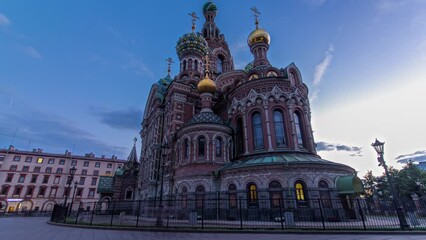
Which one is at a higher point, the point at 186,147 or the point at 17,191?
the point at 186,147

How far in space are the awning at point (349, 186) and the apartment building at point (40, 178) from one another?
49.4 m

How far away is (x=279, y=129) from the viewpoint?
866 inches

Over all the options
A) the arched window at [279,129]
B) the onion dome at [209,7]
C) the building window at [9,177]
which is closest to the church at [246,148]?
the arched window at [279,129]

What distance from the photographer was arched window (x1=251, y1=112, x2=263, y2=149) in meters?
22.1

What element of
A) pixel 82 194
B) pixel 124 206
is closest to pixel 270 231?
pixel 124 206

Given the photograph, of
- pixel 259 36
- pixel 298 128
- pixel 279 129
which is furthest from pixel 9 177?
pixel 298 128

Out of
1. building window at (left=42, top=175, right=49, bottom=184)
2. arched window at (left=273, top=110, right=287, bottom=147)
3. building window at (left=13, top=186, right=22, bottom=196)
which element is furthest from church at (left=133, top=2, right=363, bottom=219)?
building window at (left=13, top=186, right=22, bottom=196)

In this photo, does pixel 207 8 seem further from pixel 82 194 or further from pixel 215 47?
pixel 82 194

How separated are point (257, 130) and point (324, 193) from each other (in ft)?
27.9

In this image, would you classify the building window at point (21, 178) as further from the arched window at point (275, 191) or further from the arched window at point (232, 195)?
the arched window at point (275, 191)

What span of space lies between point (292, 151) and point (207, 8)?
44.3 m

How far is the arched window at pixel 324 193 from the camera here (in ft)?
52.6

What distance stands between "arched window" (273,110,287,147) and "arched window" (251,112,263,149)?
150 centimetres

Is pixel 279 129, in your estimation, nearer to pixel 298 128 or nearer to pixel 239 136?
pixel 298 128
